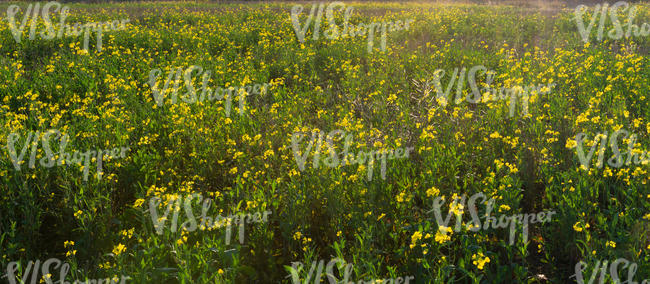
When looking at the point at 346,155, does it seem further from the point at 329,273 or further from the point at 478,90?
the point at 478,90

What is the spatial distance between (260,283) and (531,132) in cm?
309

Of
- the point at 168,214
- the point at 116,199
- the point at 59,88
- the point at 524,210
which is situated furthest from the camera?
the point at 59,88

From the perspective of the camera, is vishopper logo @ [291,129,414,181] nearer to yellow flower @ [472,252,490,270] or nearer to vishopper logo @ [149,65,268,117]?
yellow flower @ [472,252,490,270]

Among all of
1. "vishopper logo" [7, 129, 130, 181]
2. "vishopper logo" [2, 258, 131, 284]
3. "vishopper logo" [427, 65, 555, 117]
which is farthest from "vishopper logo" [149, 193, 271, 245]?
"vishopper logo" [427, 65, 555, 117]

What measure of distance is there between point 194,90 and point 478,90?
13.2 feet

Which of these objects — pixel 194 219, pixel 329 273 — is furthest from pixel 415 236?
pixel 194 219

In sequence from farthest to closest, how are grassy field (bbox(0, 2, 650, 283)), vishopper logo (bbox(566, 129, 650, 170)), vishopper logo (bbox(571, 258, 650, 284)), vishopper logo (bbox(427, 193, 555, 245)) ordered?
vishopper logo (bbox(566, 129, 650, 170)), vishopper logo (bbox(427, 193, 555, 245)), grassy field (bbox(0, 2, 650, 283)), vishopper logo (bbox(571, 258, 650, 284))

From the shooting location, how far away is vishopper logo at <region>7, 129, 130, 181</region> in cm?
400

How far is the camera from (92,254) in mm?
3455

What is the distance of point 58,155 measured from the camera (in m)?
4.21

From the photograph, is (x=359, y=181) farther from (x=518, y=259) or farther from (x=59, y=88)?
(x=59, y=88)

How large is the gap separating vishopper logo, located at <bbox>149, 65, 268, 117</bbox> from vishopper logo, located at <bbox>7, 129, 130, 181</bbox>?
57.8 inches

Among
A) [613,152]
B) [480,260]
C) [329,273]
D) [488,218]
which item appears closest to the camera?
[480,260]

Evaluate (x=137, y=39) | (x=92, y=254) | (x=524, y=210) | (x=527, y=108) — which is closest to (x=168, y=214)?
(x=92, y=254)
